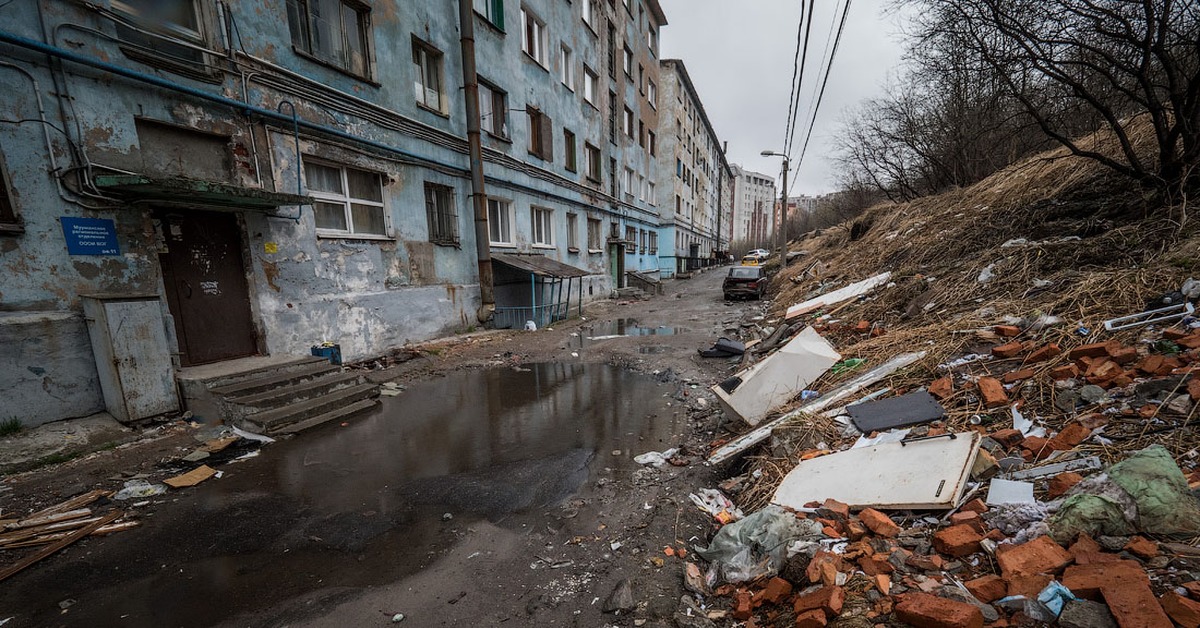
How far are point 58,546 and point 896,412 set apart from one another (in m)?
6.31

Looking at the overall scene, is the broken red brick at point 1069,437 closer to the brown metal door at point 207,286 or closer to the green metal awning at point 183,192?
the green metal awning at point 183,192

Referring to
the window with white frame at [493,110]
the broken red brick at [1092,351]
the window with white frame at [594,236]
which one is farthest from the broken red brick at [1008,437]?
the window with white frame at [594,236]

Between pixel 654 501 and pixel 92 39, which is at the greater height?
pixel 92 39

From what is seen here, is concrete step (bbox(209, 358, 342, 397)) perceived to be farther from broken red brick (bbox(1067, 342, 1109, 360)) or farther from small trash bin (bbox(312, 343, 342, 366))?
broken red brick (bbox(1067, 342, 1109, 360))

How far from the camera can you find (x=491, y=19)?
11359 millimetres

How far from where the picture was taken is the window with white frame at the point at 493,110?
1109 centimetres

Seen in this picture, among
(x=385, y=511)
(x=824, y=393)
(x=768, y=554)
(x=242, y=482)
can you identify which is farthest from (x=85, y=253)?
(x=824, y=393)

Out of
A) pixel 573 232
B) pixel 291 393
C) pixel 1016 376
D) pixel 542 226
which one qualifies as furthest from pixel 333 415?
pixel 573 232

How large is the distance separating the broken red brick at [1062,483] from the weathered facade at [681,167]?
26455 millimetres

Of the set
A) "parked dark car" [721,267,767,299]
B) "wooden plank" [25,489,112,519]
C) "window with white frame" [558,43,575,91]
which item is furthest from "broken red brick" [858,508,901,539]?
"window with white frame" [558,43,575,91]

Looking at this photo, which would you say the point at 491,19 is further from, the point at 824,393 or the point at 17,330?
the point at 824,393

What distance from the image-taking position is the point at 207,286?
6.04m

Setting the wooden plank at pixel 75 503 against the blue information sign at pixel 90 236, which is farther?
the blue information sign at pixel 90 236

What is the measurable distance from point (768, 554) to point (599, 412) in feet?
10.7
